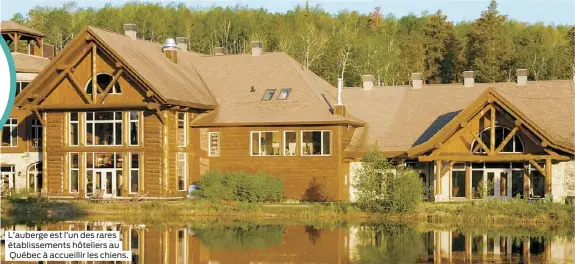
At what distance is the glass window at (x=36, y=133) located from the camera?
160 ft

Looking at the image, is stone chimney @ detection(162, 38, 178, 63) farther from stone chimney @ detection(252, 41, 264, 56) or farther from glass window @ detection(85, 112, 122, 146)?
glass window @ detection(85, 112, 122, 146)

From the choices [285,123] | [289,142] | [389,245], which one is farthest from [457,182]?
[389,245]

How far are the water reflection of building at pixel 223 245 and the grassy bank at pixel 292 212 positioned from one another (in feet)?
13.3

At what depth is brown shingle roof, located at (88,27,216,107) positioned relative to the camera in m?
43.6

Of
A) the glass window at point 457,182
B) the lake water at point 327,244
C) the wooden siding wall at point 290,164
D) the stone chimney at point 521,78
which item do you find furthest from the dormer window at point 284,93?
the lake water at point 327,244

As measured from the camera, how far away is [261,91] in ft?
156

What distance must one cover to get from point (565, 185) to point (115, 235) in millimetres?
22585

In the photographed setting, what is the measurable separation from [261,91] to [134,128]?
22.2 ft

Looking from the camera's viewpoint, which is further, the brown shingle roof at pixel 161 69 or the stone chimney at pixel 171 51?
the stone chimney at pixel 171 51

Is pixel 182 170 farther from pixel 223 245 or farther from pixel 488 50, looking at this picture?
pixel 488 50

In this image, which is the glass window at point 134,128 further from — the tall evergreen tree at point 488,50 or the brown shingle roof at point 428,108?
the tall evergreen tree at point 488,50

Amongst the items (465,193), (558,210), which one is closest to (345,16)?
(465,193)

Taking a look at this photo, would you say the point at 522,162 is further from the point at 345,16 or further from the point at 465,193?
the point at 345,16

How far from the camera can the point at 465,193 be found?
141 feet
